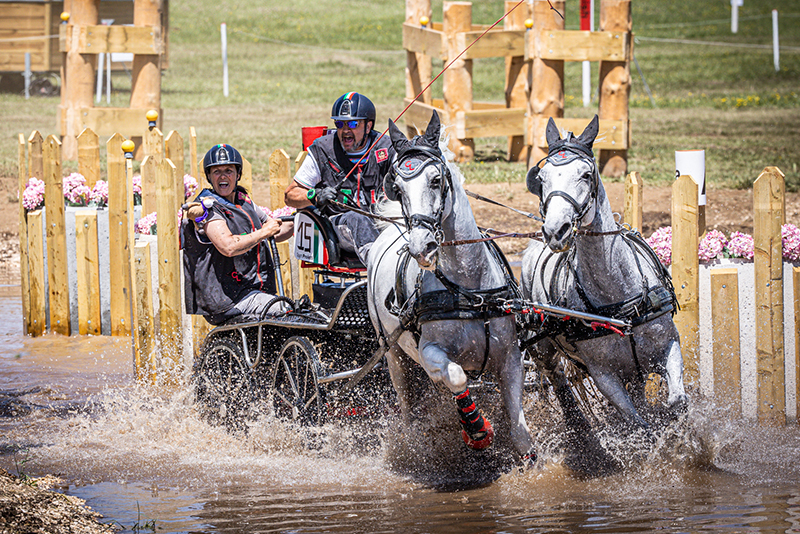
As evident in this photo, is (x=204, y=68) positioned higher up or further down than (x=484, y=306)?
higher up

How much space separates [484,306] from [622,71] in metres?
8.96

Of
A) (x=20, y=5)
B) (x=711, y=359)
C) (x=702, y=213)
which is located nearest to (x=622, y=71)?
(x=702, y=213)

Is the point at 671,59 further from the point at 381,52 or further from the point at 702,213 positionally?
the point at 702,213

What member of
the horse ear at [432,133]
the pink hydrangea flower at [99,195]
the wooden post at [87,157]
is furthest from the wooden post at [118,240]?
the horse ear at [432,133]

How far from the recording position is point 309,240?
6.27m

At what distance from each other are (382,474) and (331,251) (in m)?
1.41

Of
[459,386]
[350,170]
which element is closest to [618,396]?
[459,386]

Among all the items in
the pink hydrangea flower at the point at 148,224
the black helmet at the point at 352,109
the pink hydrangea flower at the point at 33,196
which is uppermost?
the black helmet at the point at 352,109

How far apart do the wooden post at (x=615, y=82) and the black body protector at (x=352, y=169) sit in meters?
7.13

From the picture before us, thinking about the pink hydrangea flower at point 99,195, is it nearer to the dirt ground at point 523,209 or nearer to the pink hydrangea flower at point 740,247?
the dirt ground at point 523,209

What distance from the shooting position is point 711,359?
20.0ft

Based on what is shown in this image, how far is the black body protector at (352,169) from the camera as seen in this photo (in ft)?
21.1

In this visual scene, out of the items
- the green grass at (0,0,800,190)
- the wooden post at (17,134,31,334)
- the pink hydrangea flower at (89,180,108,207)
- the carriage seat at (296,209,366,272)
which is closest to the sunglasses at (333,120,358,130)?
the carriage seat at (296,209,366,272)

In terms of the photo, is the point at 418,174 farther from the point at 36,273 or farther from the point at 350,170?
the point at 36,273
